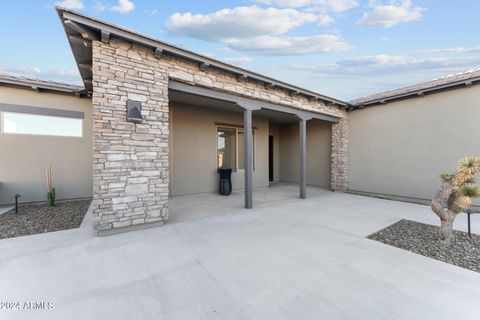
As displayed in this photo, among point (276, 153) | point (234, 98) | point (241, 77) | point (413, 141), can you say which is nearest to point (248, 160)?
point (234, 98)

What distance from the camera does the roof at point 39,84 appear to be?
18.1 ft

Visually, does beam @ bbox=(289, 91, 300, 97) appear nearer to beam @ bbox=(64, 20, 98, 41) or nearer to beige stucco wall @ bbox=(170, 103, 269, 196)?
beige stucco wall @ bbox=(170, 103, 269, 196)

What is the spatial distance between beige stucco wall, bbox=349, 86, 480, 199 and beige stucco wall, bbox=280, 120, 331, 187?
1.12 meters

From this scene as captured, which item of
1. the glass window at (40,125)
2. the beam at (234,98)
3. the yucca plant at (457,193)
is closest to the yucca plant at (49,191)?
the glass window at (40,125)

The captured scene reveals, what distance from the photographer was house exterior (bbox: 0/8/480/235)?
3768 millimetres

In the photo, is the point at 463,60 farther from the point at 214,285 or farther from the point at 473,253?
the point at 214,285

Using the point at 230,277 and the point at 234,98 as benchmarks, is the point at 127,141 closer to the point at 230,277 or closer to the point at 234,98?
the point at 234,98

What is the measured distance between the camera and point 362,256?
9.68ft

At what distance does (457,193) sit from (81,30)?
22.2 ft

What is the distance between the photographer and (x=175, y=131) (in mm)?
7262

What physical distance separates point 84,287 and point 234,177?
6637 mm

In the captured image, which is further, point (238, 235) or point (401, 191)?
point (401, 191)

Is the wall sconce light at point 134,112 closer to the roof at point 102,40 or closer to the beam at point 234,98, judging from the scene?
the beam at point 234,98

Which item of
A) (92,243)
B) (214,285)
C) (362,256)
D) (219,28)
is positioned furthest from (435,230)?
(219,28)
